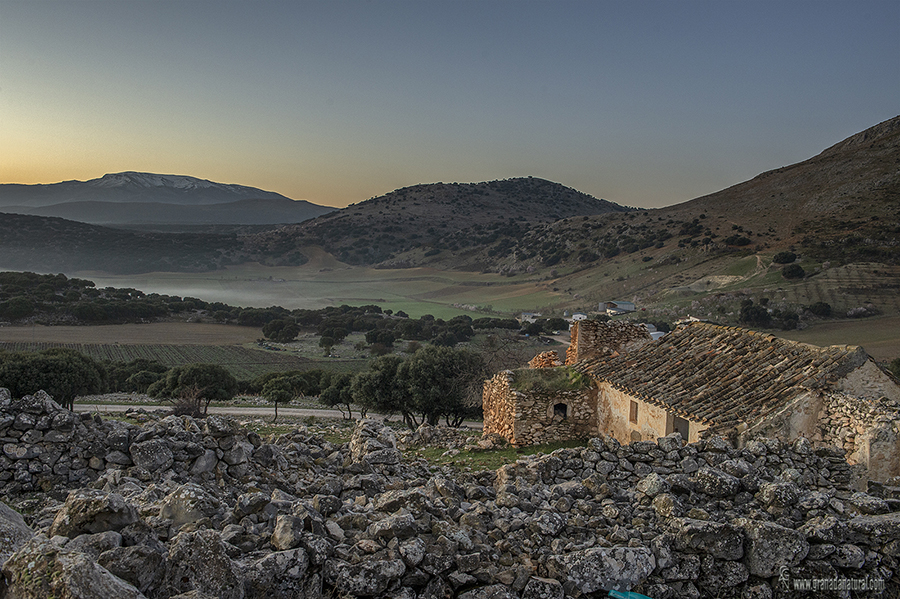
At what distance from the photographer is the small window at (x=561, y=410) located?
14378mm

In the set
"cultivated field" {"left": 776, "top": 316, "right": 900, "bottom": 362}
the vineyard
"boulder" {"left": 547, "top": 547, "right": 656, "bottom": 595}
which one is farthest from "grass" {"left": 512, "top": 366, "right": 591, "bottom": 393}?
the vineyard

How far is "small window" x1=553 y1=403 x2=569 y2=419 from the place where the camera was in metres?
→ 14.4

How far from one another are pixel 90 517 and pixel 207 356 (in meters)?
60.3

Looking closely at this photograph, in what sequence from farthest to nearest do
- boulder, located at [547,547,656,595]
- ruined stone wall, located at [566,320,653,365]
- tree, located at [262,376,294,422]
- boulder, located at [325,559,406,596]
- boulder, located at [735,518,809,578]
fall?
tree, located at [262,376,294,422] < ruined stone wall, located at [566,320,653,365] < boulder, located at [735,518,809,578] < boulder, located at [547,547,656,595] < boulder, located at [325,559,406,596]

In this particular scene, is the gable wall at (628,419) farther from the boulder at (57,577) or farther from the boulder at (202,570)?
the boulder at (57,577)

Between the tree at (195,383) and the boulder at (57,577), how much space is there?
32278 mm

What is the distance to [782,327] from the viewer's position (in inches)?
1999

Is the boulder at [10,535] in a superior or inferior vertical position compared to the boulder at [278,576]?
superior

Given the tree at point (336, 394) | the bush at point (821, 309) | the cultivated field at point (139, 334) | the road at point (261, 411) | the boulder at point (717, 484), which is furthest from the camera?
the cultivated field at point (139, 334)

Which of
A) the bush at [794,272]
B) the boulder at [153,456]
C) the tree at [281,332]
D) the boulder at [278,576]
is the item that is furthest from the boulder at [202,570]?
the tree at [281,332]

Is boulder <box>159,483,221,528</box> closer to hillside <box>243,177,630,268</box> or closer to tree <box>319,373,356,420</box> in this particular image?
tree <box>319,373,356,420</box>

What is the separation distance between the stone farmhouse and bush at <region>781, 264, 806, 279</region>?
5443cm

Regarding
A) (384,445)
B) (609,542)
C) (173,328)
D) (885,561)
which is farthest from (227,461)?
(173,328)

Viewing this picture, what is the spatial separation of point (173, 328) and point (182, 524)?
78.1 metres
